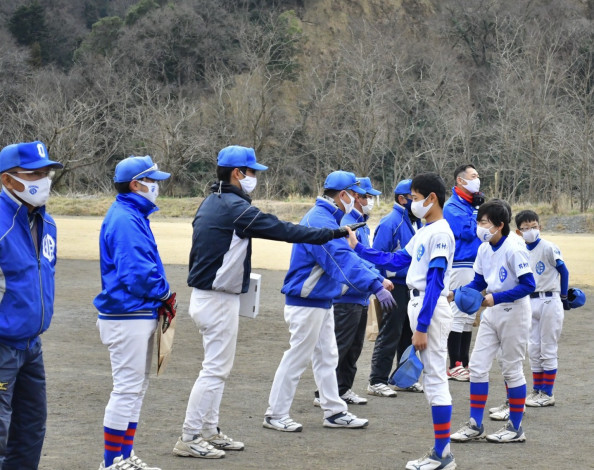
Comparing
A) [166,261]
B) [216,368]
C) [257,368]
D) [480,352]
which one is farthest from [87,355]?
[166,261]

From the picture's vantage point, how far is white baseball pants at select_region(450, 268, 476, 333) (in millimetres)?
9312

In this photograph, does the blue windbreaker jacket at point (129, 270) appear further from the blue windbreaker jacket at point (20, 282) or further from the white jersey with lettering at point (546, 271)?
the white jersey with lettering at point (546, 271)

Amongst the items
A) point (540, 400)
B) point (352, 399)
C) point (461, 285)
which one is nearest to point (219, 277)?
point (352, 399)

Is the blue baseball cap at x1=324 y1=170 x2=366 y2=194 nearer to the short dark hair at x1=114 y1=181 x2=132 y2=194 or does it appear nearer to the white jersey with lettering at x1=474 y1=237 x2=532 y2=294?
the white jersey with lettering at x1=474 y1=237 x2=532 y2=294

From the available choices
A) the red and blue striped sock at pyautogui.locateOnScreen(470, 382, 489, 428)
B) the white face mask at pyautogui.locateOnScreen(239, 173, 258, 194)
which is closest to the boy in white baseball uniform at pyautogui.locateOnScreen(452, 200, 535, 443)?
the red and blue striped sock at pyautogui.locateOnScreen(470, 382, 489, 428)

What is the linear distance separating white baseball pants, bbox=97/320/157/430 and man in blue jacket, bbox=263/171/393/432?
178 cm

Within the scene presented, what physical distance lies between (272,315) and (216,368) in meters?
7.76

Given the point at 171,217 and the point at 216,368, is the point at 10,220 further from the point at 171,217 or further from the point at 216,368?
the point at 171,217

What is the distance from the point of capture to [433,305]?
590 centimetres

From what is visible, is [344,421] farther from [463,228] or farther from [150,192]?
[463,228]

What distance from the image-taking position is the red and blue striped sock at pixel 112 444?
5.57 m

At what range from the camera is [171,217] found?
3578 centimetres

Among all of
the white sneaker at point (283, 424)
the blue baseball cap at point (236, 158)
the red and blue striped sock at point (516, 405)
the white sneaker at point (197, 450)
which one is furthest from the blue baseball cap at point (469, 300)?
the white sneaker at point (197, 450)

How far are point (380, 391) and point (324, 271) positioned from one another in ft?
6.80
